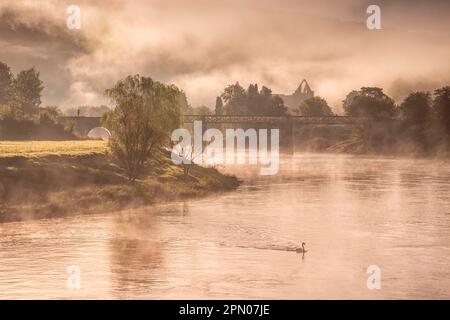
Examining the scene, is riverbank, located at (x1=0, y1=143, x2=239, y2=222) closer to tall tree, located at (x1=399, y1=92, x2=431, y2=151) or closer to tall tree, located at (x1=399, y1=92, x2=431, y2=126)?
tall tree, located at (x1=399, y1=92, x2=431, y2=151)

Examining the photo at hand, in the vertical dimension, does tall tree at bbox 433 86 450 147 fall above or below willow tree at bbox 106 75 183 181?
above

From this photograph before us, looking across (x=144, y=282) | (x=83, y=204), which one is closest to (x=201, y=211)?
(x=83, y=204)

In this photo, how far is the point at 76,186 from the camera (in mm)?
63406

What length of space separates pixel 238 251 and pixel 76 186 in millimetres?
27923

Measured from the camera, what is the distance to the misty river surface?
30.7 meters

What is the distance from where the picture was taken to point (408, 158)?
16875cm

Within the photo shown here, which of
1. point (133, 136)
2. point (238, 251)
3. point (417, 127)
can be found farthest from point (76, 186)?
point (417, 127)

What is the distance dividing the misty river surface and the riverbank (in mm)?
2870

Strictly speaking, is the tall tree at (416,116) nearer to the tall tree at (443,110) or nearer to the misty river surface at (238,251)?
the tall tree at (443,110)

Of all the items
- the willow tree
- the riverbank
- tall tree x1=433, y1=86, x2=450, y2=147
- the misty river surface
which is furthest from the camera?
tall tree x1=433, y1=86, x2=450, y2=147

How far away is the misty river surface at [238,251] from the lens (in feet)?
101

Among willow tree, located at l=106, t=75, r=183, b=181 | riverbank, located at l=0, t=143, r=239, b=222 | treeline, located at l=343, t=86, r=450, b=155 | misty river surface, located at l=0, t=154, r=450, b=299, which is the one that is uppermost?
treeline, located at l=343, t=86, r=450, b=155

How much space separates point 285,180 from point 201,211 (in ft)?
120

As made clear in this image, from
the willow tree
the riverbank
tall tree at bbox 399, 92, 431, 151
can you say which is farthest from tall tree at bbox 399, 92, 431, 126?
the willow tree
